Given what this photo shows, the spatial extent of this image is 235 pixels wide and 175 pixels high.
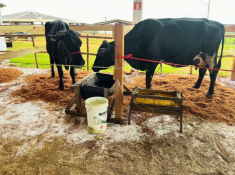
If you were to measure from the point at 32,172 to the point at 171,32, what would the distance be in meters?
3.68

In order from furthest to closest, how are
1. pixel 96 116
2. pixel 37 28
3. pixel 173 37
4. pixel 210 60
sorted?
pixel 37 28, pixel 210 60, pixel 173 37, pixel 96 116

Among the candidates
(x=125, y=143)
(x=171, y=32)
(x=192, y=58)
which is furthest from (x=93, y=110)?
(x=192, y=58)

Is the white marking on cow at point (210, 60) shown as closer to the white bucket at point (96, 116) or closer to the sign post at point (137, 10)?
the white bucket at point (96, 116)

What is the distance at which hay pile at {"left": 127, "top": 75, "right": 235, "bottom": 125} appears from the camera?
10.7 ft

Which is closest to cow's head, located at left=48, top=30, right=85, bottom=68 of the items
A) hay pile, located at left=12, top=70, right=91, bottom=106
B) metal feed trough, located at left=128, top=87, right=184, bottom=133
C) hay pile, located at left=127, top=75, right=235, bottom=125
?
hay pile, located at left=12, top=70, right=91, bottom=106

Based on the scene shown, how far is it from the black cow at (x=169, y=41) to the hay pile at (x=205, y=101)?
2.78ft

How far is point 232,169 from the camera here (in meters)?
2.01

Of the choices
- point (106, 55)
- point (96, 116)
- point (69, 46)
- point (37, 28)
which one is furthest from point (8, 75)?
point (96, 116)

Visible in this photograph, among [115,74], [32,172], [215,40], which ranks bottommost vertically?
[32,172]

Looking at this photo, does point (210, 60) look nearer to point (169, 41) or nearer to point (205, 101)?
point (205, 101)

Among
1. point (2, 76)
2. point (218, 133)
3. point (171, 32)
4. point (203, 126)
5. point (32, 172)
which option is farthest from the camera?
point (2, 76)

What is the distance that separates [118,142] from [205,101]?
250cm

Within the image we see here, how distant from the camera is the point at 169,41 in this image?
3773mm

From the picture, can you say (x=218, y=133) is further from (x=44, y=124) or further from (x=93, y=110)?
(x=44, y=124)
